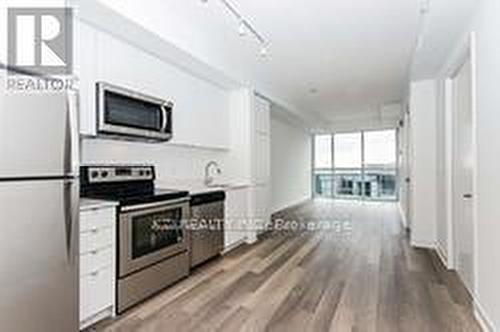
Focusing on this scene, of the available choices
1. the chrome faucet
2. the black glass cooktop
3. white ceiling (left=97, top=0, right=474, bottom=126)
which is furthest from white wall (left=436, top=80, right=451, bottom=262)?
the black glass cooktop

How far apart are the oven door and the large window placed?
8556mm

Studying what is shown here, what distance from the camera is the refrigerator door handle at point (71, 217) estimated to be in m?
1.91

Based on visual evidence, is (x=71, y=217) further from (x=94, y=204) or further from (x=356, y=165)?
(x=356, y=165)

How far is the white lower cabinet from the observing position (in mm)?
2355

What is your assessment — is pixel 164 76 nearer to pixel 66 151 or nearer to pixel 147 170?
pixel 147 170

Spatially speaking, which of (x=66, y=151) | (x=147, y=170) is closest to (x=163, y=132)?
(x=147, y=170)

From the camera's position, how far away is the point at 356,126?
10703 mm

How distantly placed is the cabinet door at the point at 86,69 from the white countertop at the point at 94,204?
1.97ft

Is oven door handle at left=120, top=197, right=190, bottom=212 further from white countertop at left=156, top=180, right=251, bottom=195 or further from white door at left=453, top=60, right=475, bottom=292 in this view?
white door at left=453, top=60, right=475, bottom=292

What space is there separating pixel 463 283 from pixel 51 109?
3969 millimetres

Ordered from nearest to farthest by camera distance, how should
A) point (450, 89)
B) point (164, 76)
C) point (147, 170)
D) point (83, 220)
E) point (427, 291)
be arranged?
1. point (83, 220)
2. point (427, 291)
3. point (147, 170)
4. point (164, 76)
5. point (450, 89)

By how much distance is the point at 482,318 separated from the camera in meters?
2.49

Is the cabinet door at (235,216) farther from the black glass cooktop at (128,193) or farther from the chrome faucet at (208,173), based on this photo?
the black glass cooktop at (128,193)

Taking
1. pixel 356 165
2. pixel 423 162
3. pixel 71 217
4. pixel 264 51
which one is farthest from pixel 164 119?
pixel 356 165
